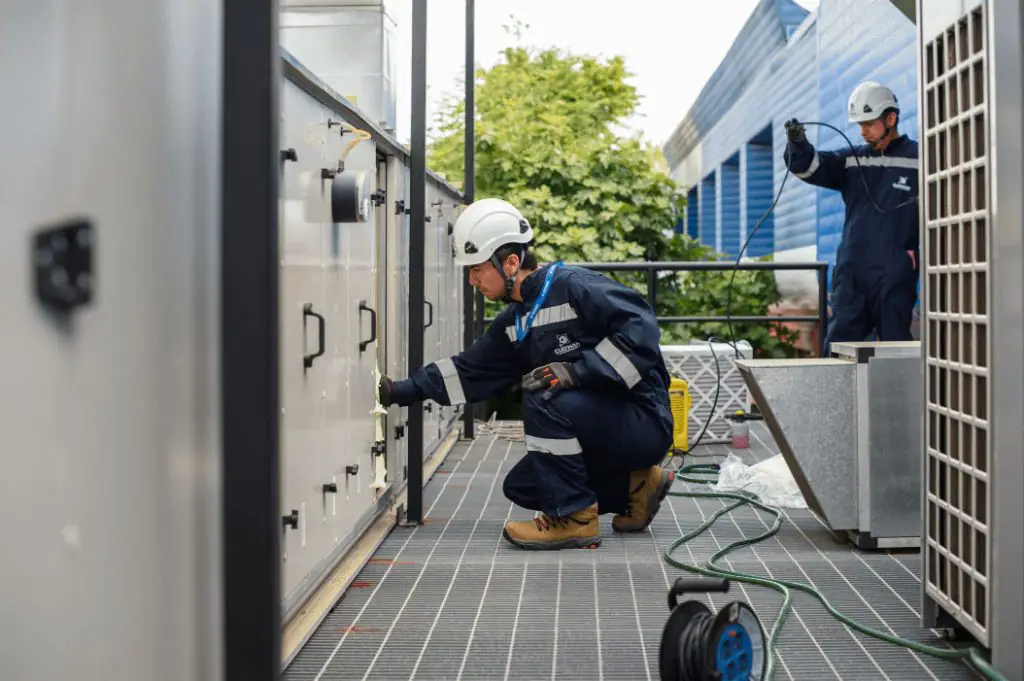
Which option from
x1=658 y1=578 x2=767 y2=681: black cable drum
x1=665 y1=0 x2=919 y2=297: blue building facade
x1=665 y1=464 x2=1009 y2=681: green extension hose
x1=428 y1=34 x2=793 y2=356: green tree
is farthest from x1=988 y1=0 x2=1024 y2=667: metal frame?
x1=428 y1=34 x2=793 y2=356: green tree

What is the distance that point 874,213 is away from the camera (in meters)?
5.17

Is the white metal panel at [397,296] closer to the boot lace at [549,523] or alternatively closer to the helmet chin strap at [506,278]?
the helmet chin strap at [506,278]

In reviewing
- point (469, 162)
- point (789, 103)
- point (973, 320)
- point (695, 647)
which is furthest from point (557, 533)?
point (789, 103)

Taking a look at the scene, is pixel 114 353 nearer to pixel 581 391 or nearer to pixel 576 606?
pixel 576 606

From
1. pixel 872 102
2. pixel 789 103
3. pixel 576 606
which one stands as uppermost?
pixel 789 103

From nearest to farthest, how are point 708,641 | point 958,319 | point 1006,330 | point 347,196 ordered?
point 708,641 < point 1006,330 < point 958,319 < point 347,196

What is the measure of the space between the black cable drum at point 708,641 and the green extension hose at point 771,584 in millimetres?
196

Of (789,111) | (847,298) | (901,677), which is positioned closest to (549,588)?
(901,677)

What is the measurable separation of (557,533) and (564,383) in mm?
525

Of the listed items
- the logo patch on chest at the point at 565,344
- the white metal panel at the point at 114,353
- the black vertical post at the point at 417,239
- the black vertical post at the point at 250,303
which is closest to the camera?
the white metal panel at the point at 114,353

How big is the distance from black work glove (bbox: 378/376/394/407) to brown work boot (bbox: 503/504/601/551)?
613 millimetres

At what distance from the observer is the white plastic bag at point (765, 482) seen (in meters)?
4.47

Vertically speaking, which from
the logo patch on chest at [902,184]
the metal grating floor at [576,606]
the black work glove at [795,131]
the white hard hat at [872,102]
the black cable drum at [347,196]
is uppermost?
the white hard hat at [872,102]

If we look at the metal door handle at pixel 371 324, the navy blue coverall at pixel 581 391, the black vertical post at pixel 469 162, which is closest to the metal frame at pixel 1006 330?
the navy blue coverall at pixel 581 391
